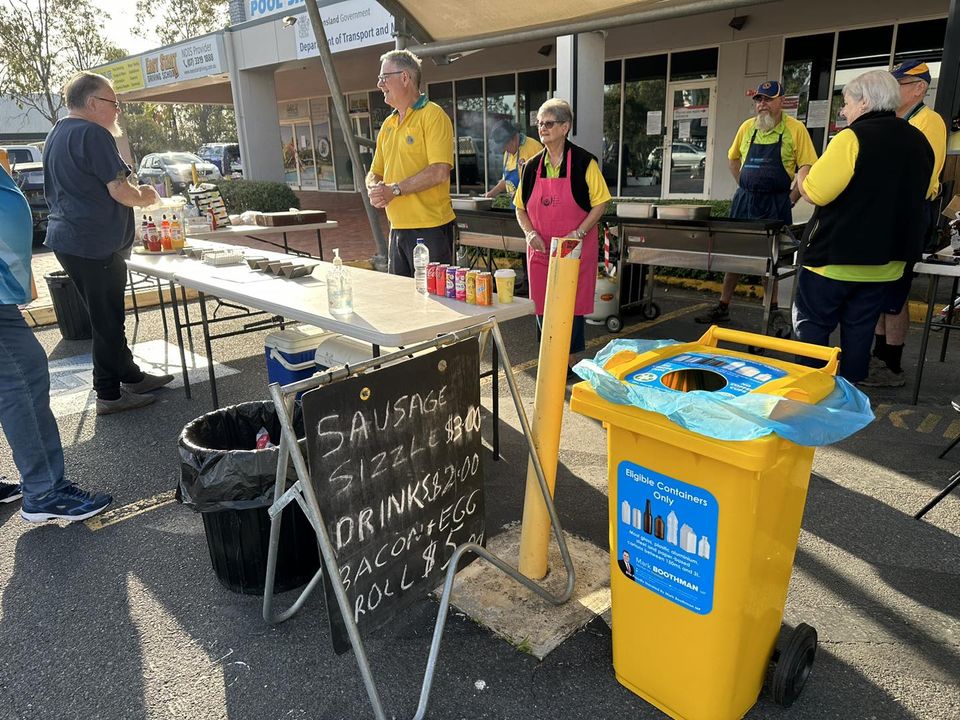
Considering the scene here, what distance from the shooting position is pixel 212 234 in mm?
5863

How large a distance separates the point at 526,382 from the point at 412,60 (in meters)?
2.36

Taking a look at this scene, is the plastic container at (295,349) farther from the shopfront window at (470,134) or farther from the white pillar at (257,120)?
the white pillar at (257,120)

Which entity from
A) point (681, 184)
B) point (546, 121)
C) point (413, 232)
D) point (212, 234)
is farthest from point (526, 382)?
point (681, 184)

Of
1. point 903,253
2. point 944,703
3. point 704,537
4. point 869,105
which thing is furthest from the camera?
point 903,253

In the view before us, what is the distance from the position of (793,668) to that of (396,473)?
1.34m

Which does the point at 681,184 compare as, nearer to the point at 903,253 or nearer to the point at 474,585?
the point at 903,253

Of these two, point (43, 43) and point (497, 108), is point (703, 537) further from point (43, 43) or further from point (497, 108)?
point (43, 43)

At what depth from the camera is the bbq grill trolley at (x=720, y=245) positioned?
5113mm

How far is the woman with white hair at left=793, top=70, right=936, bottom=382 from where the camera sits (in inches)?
134

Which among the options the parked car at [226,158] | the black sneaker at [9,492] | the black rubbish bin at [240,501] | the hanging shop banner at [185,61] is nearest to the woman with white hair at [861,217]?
the black rubbish bin at [240,501]

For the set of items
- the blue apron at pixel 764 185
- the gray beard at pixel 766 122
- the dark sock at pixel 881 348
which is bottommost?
the dark sock at pixel 881 348

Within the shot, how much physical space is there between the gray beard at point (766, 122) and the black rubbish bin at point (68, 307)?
20.8 feet

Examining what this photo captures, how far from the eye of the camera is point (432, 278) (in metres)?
3.50

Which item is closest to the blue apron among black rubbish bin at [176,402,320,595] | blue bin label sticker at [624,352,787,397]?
blue bin label sticker at [624,352,787,397]
